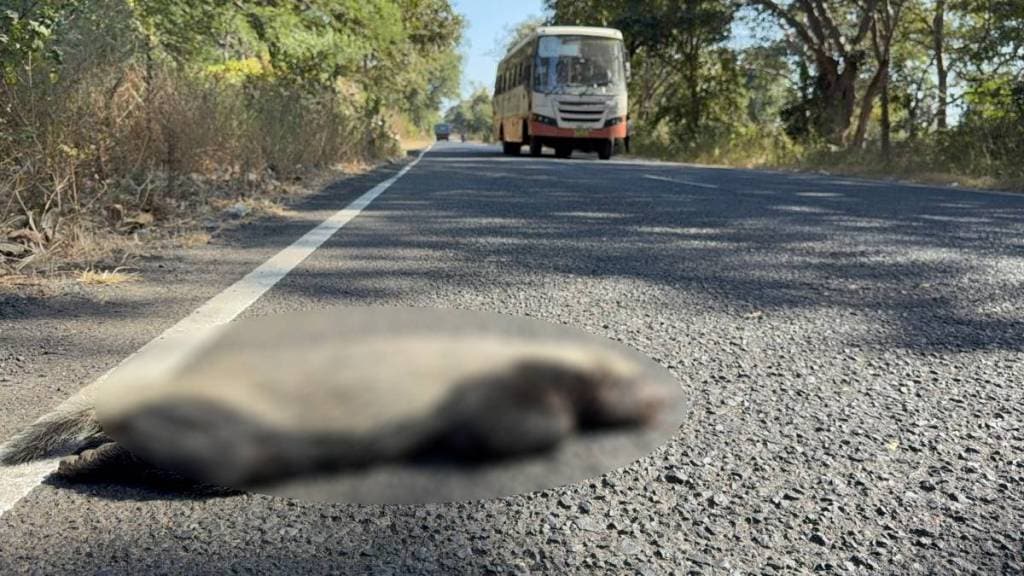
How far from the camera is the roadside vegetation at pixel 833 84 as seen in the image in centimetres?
1627

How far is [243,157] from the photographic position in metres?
9.09

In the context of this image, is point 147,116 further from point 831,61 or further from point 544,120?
point 831,61

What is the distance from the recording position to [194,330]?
3.14 metres

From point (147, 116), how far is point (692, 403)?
5.39 meters

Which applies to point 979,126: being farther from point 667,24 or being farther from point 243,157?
point 667,24

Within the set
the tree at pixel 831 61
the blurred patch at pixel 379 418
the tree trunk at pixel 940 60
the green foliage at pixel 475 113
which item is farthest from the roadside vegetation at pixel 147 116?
Answer: the green foliage at pixel 475 113

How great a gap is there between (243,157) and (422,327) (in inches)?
278

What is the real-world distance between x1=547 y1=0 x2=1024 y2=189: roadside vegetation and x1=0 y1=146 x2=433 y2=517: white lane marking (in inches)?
432

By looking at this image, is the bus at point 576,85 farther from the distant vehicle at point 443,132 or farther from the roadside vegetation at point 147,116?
→ the distant vehicle at point 443,132

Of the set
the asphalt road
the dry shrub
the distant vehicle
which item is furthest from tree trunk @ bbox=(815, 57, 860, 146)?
the distant vehicle

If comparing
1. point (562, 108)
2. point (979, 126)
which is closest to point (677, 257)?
point (979, 126)

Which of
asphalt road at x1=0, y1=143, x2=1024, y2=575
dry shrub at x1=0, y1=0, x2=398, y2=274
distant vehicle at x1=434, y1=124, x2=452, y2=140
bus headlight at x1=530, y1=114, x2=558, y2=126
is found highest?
distant vehicle at x1=434, y1=124, x2=452, y2=140

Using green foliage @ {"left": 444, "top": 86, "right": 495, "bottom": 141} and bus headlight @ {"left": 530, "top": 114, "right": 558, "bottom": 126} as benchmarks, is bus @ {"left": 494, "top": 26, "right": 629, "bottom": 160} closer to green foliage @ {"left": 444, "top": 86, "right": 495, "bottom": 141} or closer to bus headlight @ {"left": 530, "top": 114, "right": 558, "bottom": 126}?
bus headlight @ {"left": 530, "top": 114, "right": 558, "bottom": 126}

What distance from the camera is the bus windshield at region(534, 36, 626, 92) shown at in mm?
22516
